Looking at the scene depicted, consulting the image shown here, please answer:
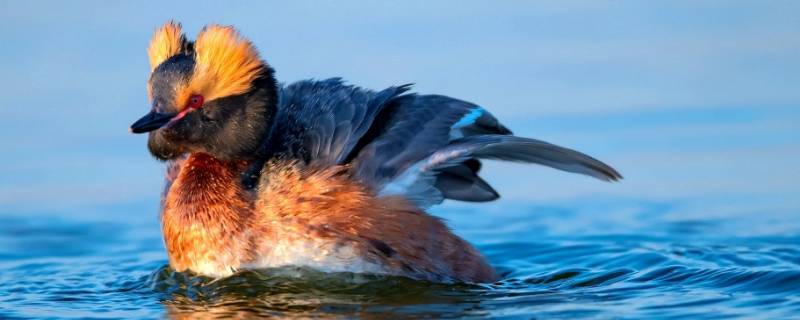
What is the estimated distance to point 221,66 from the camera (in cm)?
1125

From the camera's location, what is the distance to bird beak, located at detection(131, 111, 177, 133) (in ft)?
35.9

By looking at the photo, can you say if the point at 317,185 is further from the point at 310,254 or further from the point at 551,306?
the point at 551,306

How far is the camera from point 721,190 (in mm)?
15258

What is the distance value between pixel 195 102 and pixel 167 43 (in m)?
0.54

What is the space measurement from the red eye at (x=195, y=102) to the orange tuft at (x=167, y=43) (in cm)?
42

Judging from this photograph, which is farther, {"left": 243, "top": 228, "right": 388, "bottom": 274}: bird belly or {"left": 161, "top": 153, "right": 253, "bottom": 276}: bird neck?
{"left": 161, "top": 153, "right": 253, "bottom": 276}: bird neck

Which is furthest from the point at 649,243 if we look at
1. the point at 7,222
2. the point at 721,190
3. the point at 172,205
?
the point at 7,222

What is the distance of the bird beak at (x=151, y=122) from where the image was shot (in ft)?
35.9

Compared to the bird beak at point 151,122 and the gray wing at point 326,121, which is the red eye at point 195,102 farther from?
the gray wing at point 326,121

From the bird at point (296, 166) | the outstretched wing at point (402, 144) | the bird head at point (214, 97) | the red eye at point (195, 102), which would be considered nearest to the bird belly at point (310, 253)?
the bird at point (296, 166)

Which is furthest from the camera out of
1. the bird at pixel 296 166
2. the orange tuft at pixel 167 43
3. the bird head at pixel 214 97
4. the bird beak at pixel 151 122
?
the orange tuft at pixel 167 43

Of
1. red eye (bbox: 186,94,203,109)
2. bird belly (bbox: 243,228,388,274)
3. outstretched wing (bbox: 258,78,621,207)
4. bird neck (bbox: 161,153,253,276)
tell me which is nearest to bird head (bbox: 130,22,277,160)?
red eye (bbox: 186,94,203,109)

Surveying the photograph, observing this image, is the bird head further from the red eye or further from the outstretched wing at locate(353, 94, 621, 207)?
the outstretched wing at locate(353, 94, 621, 207)

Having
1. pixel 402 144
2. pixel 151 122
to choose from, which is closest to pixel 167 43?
Answer: pixel 151 122
